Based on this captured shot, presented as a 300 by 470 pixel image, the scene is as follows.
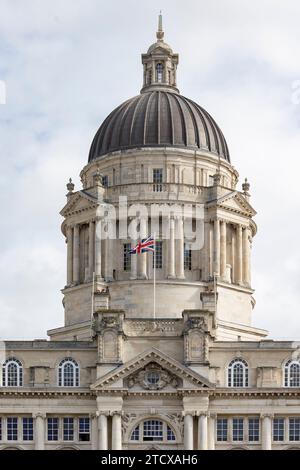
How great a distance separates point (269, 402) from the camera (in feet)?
442

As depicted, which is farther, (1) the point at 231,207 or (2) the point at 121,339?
(1) the point at 231,207

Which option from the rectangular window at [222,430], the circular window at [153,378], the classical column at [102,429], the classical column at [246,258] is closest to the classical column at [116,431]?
the classical column at [102,429]

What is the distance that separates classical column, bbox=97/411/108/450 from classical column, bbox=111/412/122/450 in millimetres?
553

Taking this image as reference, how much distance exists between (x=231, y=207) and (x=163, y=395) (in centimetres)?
2168

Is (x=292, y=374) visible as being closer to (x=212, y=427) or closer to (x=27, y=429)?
(x=212, y=427)

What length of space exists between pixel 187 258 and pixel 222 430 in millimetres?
18453

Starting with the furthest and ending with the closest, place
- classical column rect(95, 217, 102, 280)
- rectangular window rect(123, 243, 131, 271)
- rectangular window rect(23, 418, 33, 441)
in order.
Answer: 1. rectangular window rect(123, 243, 131, 271)
2. classical column rect(95, 217, 102, 280)
3. rectangular window rect(23, 418, 33, 441)

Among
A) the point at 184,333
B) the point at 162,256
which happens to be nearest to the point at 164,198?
the point at 162,256

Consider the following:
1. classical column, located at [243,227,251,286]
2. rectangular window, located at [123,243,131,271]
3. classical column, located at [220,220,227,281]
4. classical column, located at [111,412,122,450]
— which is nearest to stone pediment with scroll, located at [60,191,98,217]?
rectangular window, located at [123,243,131,271]

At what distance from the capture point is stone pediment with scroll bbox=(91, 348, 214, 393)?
13375cm

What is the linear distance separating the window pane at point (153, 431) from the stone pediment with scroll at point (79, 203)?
21846 millimetres

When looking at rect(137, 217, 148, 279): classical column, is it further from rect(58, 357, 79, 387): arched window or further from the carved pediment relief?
the carved pediment relief

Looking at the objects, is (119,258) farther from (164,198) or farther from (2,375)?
(2,375)

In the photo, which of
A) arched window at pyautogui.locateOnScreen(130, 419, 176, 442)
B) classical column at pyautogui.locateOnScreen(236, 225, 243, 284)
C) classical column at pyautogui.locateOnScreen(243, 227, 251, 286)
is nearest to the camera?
arched window at pyautogui.locateOnScreen(130, 419, 176, 442)
